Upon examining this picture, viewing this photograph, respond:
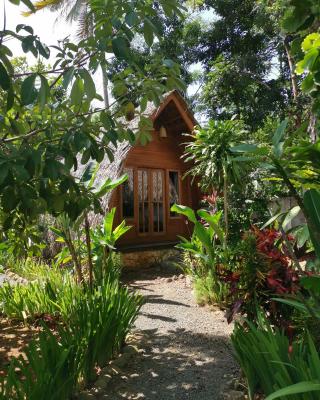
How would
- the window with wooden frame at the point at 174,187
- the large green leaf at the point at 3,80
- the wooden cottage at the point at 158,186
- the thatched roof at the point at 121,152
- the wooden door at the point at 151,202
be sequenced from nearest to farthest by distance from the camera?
1. the large green leaf at the point at 3,80
2. the thatched roof at the point at 121,152
3. the wooden cottage at the point at 158,186
4. the wooden door at the point at 151,202
5. the window with wooden frame at the point at 174,187

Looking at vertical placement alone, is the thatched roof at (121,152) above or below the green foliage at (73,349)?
above

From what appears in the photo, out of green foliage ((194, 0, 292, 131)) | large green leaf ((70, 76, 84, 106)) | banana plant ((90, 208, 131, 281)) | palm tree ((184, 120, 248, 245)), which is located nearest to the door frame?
palm tree ((184, 120, 248, 245))

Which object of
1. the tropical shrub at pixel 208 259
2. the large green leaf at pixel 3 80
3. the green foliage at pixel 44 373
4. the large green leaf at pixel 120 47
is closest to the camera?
the large green leaf at pixel 3 80

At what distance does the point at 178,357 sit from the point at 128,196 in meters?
7.29

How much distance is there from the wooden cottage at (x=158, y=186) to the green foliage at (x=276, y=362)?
7.58 meters

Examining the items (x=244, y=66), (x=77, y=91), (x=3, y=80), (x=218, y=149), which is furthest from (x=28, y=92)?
(x=244, y=66)

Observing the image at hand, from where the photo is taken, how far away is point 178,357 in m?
4.11

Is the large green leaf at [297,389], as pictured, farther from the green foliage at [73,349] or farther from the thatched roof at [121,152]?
the thatched roof at [121,152]

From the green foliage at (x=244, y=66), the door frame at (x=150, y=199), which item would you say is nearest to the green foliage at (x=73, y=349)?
the door frame at (x=150, y=199)

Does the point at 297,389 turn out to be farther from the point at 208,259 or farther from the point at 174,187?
the point at 174,187

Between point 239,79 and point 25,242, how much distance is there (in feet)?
44.7

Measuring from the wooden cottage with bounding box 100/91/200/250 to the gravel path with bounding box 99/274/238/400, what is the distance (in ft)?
15.2

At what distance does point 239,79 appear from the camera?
15.8 metres

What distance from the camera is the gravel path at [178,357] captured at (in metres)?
3.30
